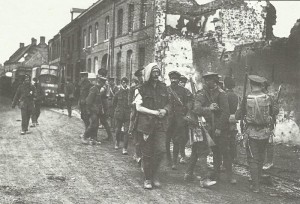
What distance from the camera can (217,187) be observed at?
670cm

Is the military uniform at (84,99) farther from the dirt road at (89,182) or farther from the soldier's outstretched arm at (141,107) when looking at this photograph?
the soldier's outstretched arm at (141,107)

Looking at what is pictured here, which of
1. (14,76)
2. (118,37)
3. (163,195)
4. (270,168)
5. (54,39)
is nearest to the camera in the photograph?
(163,195)

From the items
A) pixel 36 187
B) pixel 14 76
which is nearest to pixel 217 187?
pixel 36 187

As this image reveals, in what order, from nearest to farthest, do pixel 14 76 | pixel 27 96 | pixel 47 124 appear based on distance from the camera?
pixel 27 96, pixel 47 124, pixel 14 76

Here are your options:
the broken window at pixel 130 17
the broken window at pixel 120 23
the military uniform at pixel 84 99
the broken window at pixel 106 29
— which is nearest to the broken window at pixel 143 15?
the broken window at pixel 130 17

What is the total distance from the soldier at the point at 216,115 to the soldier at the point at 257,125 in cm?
38

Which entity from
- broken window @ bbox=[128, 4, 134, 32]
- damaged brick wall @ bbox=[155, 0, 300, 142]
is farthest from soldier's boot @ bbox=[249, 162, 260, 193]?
broken window @ bbox=[128, 4, 134, 32]

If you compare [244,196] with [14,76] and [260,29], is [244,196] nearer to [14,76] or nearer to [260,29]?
[260,29]

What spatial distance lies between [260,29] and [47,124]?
9.74 m

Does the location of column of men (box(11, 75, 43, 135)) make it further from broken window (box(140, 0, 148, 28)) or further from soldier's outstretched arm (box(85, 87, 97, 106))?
broken window (box(140, 0, 148, 28))

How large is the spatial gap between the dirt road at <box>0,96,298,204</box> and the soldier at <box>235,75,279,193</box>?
42 cm

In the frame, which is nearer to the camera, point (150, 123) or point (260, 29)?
point (150, 123)

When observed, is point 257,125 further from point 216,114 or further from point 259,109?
point 216,114

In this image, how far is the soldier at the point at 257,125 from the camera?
21.1ft
